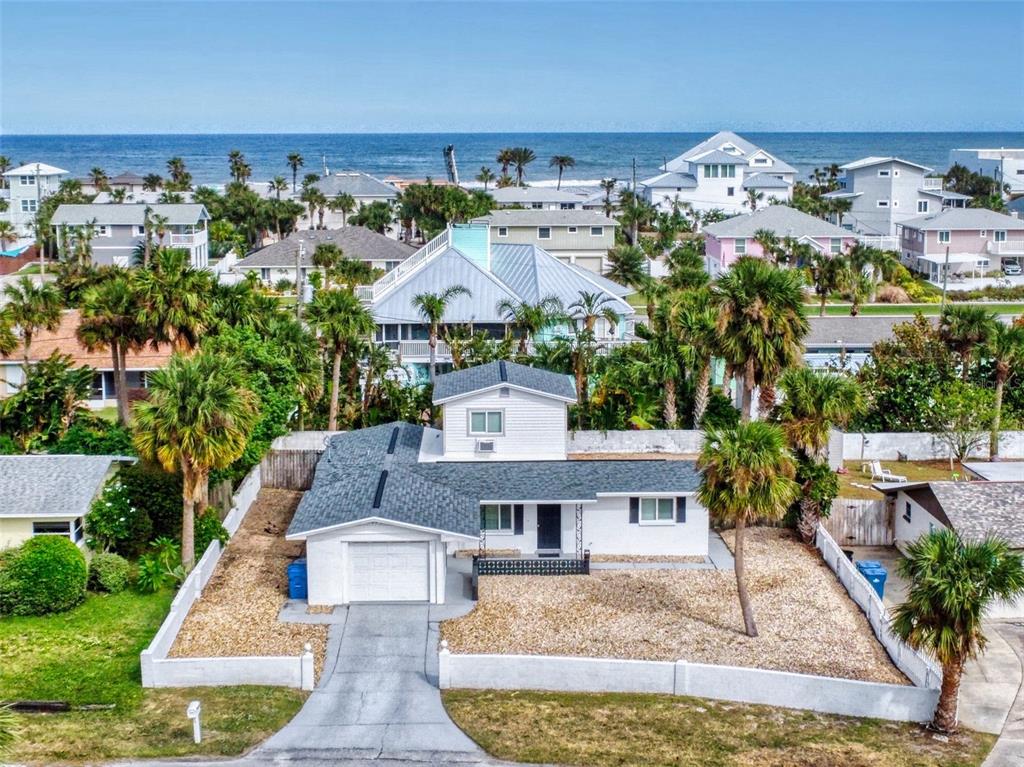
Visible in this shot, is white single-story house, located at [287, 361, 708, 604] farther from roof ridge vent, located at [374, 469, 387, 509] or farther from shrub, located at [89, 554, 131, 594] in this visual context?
shrub, located at [89, 554, 131, 594]

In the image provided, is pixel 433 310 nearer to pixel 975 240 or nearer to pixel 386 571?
pixel 386 571

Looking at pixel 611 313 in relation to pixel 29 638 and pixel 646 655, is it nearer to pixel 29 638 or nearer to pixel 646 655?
pixel 646 655

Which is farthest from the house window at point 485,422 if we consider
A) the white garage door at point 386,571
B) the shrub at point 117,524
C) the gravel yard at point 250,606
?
the shrub at point 117,524

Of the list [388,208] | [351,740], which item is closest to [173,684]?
[351,740]

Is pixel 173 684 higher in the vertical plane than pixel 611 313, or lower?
lower

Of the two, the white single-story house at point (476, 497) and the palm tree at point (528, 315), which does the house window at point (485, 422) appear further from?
the palm tree at point (528, 315)
